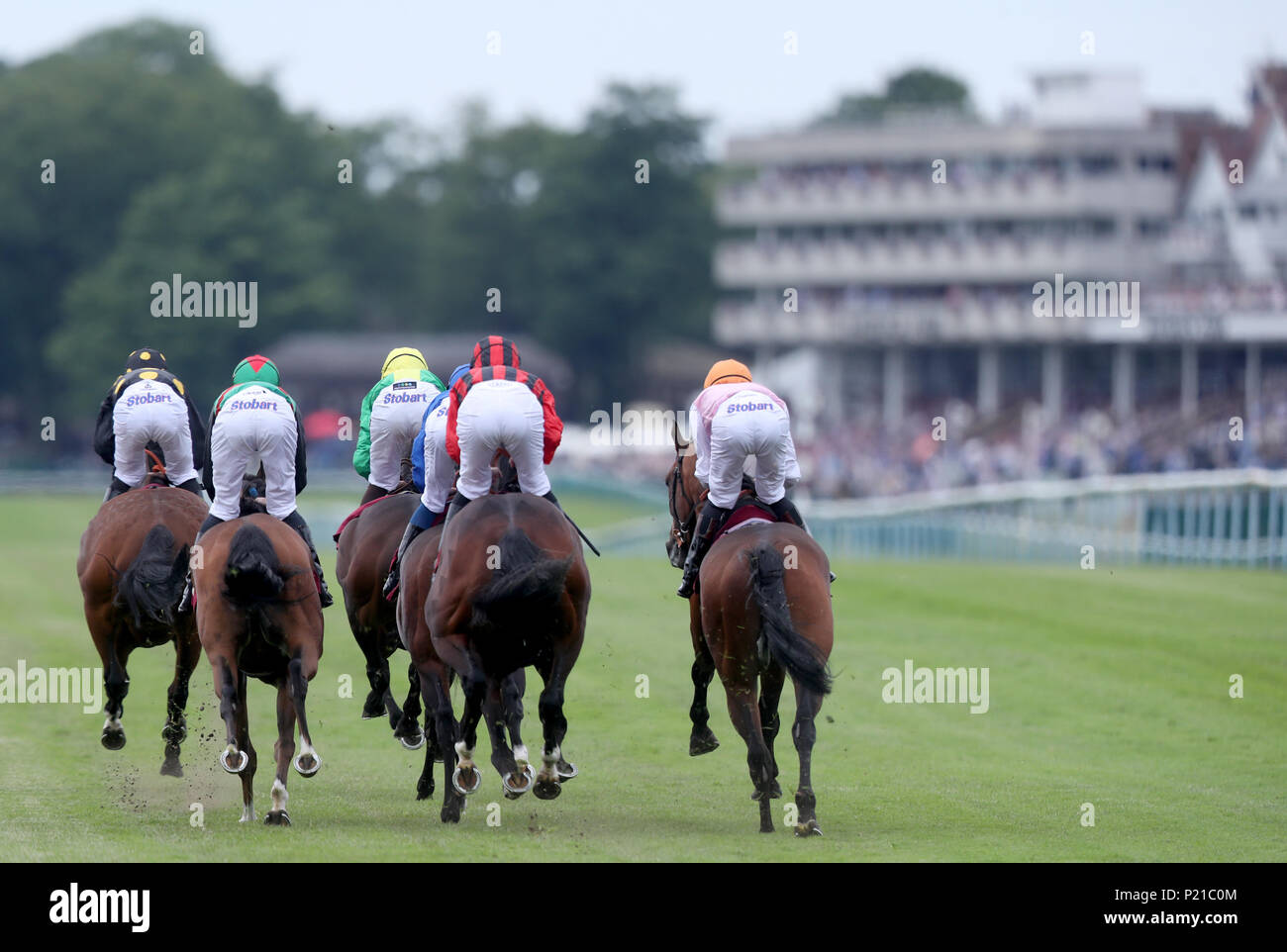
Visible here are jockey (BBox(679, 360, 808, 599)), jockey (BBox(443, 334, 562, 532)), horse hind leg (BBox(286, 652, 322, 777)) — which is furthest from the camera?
jockey (BBox(679, 360, 808, 599))

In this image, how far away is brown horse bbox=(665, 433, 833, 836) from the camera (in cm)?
1000

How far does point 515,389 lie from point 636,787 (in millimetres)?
2495

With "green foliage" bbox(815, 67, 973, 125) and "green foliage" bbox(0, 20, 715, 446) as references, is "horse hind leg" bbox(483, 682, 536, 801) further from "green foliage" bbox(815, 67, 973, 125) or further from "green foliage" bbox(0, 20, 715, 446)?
"green foliage" bbox(815, 67, 973, 125)

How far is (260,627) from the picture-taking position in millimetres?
10352

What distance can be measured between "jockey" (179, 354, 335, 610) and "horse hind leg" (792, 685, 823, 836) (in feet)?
7.89

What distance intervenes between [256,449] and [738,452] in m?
2.36

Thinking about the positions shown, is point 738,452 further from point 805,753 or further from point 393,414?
point 393,414

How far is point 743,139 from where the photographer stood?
6488 cm

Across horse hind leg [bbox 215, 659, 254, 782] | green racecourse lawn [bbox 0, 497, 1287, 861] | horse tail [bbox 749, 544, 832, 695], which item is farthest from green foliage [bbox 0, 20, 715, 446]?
horse tail [bbox 749, 544, 832, 695]

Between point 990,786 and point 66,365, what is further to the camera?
point 66,365

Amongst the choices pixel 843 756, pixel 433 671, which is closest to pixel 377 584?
pixel 433 671

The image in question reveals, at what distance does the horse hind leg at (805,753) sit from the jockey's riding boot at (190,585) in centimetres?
302
